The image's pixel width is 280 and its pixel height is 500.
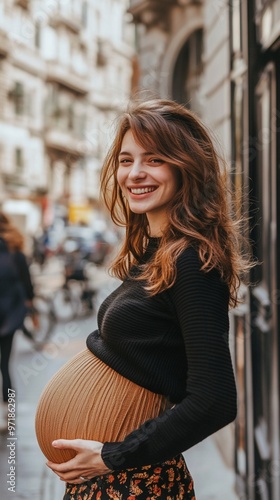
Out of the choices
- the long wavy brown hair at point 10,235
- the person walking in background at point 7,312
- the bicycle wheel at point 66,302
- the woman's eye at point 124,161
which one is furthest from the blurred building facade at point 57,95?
the woman's eye at point 124,161

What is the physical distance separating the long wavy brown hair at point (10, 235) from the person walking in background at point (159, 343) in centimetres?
423

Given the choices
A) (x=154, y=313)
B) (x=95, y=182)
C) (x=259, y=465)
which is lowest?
(x=259, y=465)

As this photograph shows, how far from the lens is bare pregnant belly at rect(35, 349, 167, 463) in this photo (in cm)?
153

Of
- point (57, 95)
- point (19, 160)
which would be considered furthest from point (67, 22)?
point (19, 160)

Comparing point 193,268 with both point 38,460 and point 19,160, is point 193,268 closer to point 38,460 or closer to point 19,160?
point 38,460

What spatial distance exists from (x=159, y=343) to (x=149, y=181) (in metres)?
0.35

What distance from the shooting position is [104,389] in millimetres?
1566

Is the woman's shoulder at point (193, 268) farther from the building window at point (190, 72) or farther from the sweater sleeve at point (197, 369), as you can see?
the building window at point (190, 72)

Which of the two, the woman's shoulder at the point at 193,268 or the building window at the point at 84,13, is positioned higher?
the building window at the point at 84,13

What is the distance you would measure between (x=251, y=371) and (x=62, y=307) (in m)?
6.41

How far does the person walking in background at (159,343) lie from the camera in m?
1.39

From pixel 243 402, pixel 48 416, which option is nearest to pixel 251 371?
pixel 243 402

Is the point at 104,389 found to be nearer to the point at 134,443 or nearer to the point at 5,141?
the point at 134,443

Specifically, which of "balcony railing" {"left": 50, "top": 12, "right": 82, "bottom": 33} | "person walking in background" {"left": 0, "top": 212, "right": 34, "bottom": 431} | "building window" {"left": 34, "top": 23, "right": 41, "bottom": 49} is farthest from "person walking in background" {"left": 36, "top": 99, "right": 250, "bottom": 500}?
"balcony railing" {"left": 50, "top": 12, "right": 82, "bottom": 33}
